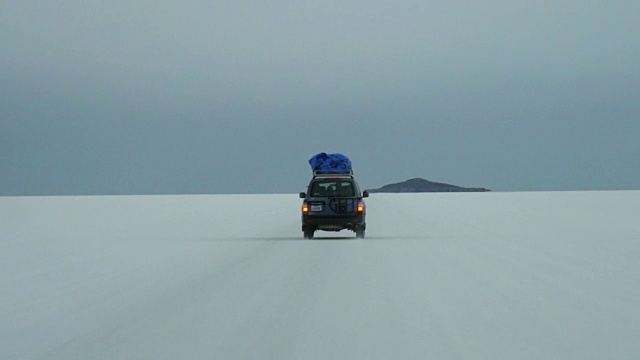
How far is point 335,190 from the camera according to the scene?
78.5 ft

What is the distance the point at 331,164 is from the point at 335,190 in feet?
54.7

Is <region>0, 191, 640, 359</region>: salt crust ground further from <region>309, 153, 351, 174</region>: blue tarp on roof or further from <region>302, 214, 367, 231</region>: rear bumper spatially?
<region>309, 153, 351, 174</region>: blue tarp on roof

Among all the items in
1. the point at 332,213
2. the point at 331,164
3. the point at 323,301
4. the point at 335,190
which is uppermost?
the point at 331,164

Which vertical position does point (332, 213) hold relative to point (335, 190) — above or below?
below

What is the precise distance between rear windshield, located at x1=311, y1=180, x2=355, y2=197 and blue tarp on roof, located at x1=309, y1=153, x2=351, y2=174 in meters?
16.3

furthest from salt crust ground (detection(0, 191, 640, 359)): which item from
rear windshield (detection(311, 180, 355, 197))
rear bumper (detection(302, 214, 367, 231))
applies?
rear windshield (detection(311, 180, 355, 197))

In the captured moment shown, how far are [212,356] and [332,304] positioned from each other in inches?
124

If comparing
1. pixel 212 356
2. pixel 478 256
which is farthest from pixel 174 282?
pixel 478 256

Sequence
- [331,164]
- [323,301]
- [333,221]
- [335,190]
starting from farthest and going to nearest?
[331,164] → [335,190] → [333,221] → [323,301]

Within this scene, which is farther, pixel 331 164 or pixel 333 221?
pixel 331 164

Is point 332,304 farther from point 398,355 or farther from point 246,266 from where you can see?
point 246,266

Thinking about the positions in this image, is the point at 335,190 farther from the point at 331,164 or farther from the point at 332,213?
the point at 331,164

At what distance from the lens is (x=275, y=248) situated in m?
19.1

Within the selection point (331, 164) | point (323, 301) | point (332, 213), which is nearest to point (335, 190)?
point (332, 213)
